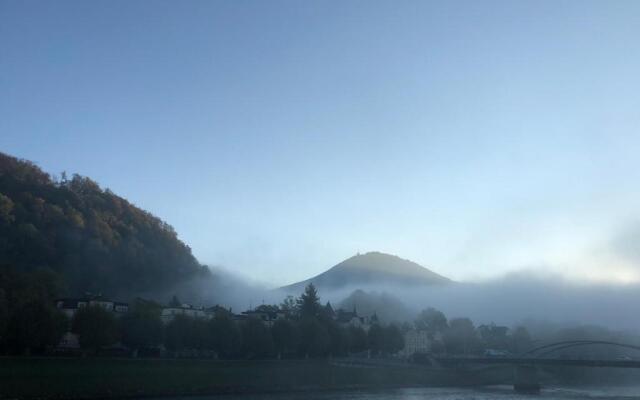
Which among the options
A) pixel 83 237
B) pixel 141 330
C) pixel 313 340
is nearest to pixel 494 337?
pixel 313 340

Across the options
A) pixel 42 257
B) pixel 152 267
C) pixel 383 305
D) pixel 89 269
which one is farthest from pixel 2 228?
pixel 383 305

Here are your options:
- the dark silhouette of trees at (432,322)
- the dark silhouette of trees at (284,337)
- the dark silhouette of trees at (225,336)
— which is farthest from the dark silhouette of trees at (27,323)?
the dark silhouette of trees at (432,322)

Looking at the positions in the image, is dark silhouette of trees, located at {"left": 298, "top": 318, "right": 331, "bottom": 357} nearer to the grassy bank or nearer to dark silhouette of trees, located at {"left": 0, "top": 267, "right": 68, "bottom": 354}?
the grassy bank

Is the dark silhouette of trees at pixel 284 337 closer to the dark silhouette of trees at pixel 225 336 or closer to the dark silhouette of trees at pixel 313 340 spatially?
the dark silhouette of trees at pixel 313 340

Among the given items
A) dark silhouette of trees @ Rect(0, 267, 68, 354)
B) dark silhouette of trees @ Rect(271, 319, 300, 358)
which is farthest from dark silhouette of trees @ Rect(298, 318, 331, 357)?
dark silhouette of trees @ Rect(0, 267, 68, 354)

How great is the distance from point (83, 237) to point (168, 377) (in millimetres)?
64273

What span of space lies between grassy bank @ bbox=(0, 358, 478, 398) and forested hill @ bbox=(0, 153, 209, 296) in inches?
1555

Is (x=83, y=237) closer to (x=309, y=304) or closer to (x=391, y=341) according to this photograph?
(x=309, y=304)

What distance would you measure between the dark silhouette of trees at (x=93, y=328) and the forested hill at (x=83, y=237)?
107 ft

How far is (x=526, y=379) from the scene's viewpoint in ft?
315

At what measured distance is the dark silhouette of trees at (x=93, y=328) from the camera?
198 feet

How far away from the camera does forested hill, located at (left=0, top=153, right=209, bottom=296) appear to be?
10225cm

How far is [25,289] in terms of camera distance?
208 feet

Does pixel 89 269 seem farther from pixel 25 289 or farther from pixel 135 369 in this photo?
pixel 135 369
